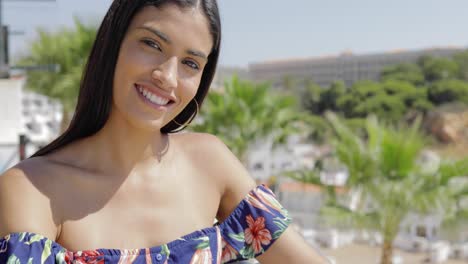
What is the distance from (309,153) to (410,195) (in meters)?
35.3

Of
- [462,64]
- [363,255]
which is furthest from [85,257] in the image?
[462,64]

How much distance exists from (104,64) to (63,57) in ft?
39.3

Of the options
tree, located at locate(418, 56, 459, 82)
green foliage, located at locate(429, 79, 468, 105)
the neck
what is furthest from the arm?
tree, located at locate(418, 56, 459, 82)

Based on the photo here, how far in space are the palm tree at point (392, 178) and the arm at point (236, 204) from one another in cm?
502

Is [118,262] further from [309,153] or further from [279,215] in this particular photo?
[309,153]

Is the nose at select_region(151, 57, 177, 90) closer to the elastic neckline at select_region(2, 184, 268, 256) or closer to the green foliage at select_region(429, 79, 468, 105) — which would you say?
the elastic neckline at select_region(2, 184, 268, 256)

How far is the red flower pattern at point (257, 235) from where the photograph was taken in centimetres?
115

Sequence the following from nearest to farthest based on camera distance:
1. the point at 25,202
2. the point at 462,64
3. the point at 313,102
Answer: the point at 25,202, the point at 462,64, the point at 313,102

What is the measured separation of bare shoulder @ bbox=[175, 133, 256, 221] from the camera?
1149 millimetres

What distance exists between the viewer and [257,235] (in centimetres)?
115

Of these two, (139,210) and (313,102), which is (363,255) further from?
(313,102)

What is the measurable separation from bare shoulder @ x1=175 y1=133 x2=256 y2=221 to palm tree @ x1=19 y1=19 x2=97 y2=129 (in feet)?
33.4

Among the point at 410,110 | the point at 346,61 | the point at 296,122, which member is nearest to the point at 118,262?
the point at 296,122

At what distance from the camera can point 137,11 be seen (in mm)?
976
